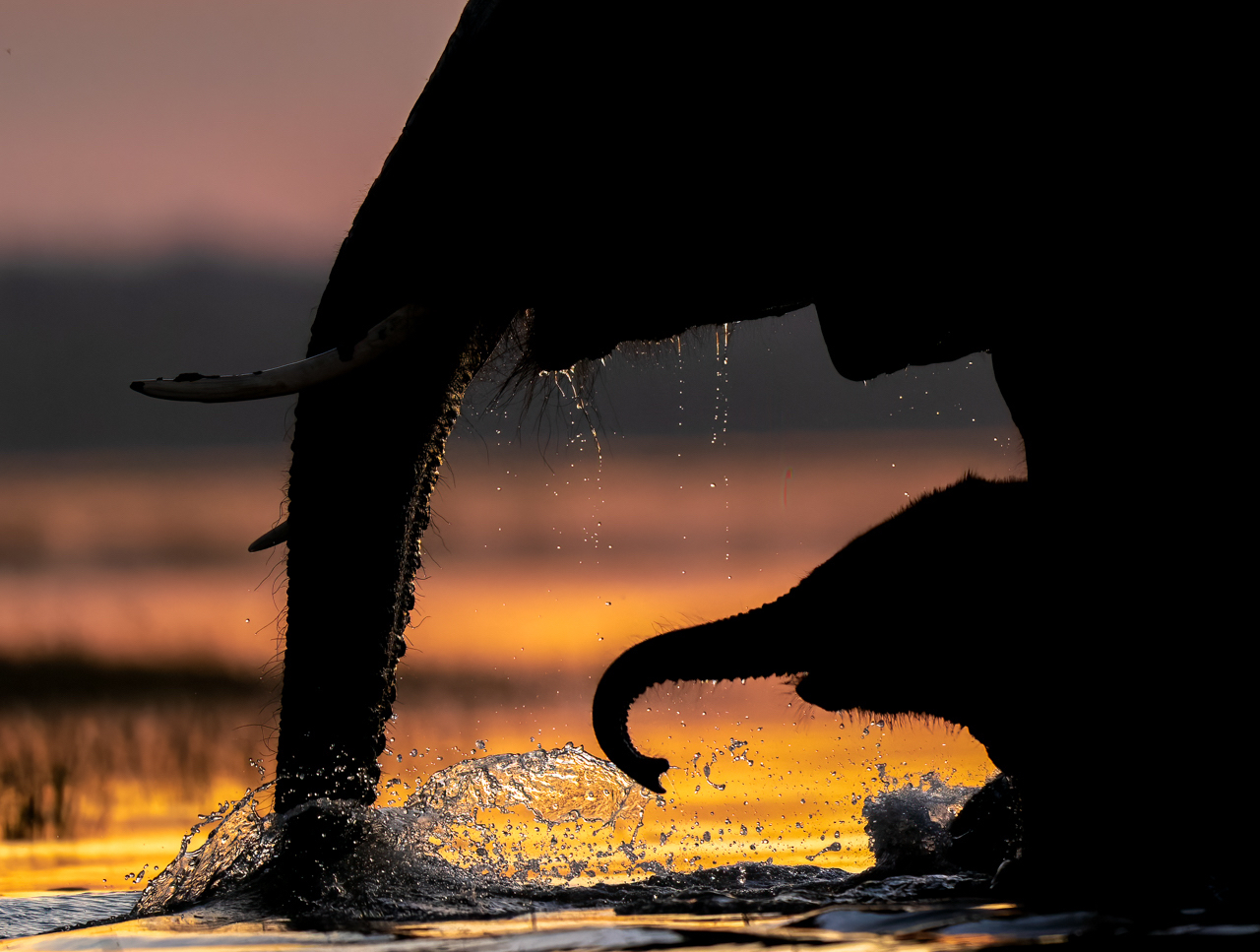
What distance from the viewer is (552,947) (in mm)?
2133

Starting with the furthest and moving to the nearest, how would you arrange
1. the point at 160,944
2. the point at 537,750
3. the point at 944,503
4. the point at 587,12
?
the point at 537,750
the point at 944,503
the point at 587,12
the point at 160,944

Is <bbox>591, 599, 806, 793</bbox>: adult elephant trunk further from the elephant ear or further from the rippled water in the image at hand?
the elephant ear

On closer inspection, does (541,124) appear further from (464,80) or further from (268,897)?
(268,897)

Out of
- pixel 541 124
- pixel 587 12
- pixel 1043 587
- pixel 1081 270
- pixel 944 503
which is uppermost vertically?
pixel 587 12

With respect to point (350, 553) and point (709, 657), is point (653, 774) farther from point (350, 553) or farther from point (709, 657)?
point (350, 553)

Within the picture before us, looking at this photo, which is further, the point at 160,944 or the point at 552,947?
the point at 160,944

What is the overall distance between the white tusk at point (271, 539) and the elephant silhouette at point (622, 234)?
0.31 meters

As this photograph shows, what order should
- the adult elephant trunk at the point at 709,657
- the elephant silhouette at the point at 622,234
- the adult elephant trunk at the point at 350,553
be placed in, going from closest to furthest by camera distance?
the elephant silhouette at the point at 622,234
the adult elephant trunk at the point at 350,553
the adult elephant trunk at the point at 709,657

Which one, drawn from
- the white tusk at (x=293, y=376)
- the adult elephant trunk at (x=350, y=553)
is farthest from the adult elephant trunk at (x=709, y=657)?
the white tusk at (x=293, y=376)

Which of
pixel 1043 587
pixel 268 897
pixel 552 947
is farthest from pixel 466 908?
pixel 1043 587

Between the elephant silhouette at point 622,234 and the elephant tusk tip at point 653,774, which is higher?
the elephant silhouette at point 622,234

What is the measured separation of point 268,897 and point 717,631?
1.15m

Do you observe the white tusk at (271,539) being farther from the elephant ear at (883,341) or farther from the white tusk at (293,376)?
the elephant ear at (883,341)

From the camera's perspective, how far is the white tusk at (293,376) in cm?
320
